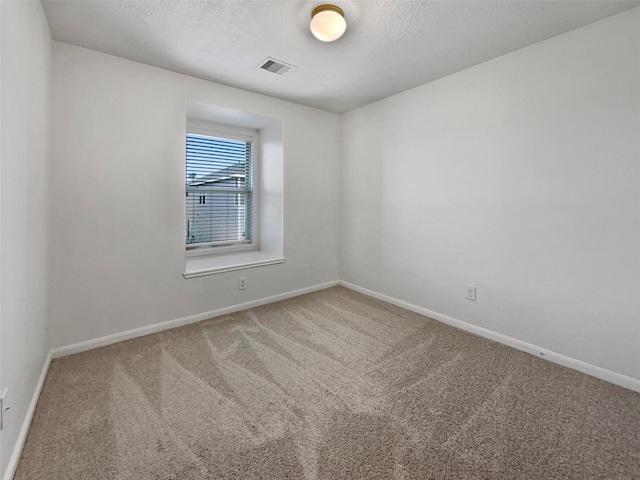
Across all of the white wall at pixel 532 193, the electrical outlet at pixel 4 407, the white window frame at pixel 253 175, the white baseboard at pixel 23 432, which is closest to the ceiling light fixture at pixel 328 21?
the white wall at pixel 532 193

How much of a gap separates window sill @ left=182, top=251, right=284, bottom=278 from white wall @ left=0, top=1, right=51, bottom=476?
1.15 meters

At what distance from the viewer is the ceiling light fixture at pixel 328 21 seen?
1749 millimetres

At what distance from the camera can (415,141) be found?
9.90ft

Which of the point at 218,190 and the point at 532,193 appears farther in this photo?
the point at 218,190

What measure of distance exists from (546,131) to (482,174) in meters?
→ 0.51

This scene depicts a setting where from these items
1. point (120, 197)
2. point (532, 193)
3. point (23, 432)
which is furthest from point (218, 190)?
point (532, 193)

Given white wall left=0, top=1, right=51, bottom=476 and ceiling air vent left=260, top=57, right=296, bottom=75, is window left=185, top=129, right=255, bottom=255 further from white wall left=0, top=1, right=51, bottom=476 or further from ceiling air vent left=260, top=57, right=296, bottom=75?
white wall left=0, top=1, right=51, bottom=476

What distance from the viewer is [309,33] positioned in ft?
6.66

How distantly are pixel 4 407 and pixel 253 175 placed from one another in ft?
10.1

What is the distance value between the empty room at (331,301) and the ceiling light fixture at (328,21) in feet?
0.04

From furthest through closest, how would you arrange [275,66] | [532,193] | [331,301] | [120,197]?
[331,301]
[275,66]
[120,197]
[532,193]

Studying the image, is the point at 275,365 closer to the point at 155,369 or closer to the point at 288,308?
the point at 155,369

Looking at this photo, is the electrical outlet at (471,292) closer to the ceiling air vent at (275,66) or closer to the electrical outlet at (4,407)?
the ceiling air vent at (275,66)

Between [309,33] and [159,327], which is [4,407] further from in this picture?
[309,33]
